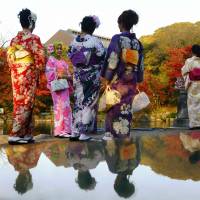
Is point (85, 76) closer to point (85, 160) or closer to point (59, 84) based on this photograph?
point (59, 84)

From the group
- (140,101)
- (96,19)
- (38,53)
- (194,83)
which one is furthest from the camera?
(194,83)

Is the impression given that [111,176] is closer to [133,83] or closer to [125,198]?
[125,198]

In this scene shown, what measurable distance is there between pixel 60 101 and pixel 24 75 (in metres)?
1.92

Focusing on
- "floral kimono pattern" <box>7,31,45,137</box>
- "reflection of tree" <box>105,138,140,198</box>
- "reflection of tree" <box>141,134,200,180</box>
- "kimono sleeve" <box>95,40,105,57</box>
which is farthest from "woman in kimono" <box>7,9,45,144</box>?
"reflection of tree" <box>141,134,200,180</box>

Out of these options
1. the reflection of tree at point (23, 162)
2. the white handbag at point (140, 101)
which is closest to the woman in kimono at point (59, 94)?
the white handbag at point (140, 101)

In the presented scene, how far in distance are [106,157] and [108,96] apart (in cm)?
177

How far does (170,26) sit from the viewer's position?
144ft

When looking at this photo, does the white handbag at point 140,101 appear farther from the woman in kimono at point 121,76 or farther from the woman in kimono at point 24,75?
the woman in kimono at point 24,75

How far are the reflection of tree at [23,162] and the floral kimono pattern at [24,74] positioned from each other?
93 cm

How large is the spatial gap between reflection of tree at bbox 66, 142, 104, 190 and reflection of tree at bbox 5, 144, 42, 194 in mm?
345

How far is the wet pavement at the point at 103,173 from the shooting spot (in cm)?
282

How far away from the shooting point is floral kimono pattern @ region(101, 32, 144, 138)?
238 inches

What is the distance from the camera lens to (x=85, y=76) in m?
6.63

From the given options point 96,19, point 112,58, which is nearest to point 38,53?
point 96,19
